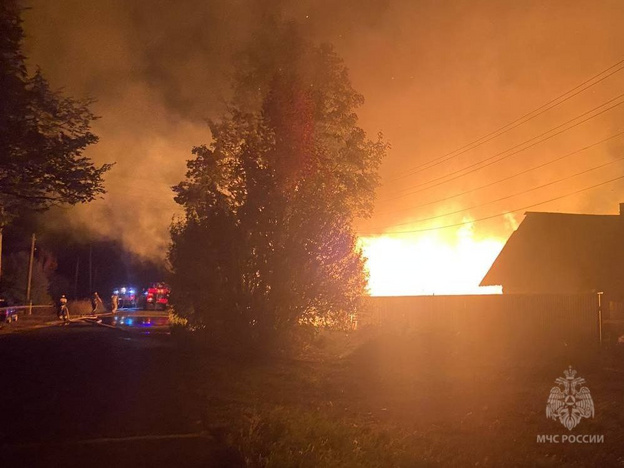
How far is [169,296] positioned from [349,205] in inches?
429

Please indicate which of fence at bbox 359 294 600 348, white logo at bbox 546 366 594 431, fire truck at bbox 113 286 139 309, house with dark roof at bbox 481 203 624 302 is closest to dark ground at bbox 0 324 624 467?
white logo at bbox 546 366 594 431

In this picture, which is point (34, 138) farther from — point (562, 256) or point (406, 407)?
point (562, 256)

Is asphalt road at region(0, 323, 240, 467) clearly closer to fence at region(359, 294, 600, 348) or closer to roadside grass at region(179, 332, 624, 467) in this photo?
roadside grass at region(179, 332, 624, 467)

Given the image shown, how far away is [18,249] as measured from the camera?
53.9m

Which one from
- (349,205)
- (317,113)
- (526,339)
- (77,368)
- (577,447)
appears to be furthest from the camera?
(349,205)

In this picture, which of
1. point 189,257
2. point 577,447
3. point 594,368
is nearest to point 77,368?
point 189,257

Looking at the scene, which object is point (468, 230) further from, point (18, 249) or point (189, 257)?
point (18, 249)

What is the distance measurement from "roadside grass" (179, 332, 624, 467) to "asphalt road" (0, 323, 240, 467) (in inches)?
15.7

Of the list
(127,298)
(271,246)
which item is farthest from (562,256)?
(127,298)

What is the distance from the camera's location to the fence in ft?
58.0

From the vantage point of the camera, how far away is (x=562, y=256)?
96.6 ft

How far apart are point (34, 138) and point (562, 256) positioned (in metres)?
24.0

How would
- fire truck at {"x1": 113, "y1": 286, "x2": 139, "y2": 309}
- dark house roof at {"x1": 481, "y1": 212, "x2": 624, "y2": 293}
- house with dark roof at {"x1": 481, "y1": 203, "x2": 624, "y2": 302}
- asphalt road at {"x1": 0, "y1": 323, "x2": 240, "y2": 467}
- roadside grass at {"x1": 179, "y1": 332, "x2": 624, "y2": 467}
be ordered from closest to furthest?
asphalt road at {"x1": 0, "y1": 323, "x2": 240, "y2": 467}, roadside grass at {"x1": 179, "y1": 332, "x2": 624, "y2": 467}, house with dark roof at {"x1": 481, "y1": 203, "x2": 624, "y2": 302}, dark house roof at {"x1": 481, "y1": 212, "x2": 624, "y2": 293}, fire truck at {"x1": 113, "y1": 286, "x2": 139, "y2": 309}

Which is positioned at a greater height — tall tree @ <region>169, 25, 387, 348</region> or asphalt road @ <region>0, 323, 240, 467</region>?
tall tree @ <region>169, 25, 387, 348</region>
